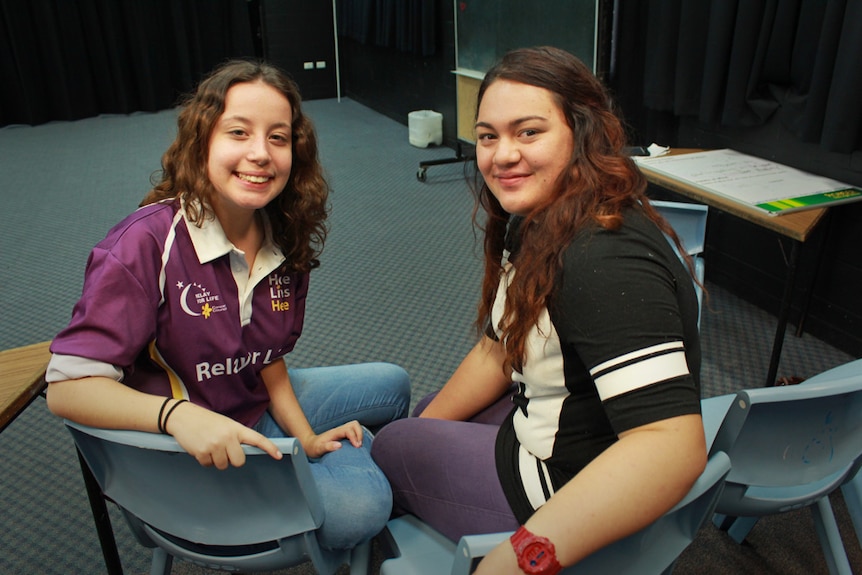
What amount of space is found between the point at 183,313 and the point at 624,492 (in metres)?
0.73

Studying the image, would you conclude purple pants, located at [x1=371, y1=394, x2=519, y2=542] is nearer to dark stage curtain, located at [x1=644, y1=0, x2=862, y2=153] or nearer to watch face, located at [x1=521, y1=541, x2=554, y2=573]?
watch face, located at [x1=521, y1=541, x2=554, y2=573]

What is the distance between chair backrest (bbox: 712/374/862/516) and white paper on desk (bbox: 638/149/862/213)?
3.15 ft

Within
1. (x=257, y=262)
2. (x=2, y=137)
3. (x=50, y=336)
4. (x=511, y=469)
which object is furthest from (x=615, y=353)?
(x=2, y=137)

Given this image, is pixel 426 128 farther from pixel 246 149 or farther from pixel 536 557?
pixel 536 557

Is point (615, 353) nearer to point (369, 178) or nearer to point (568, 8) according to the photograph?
point (568, 8)

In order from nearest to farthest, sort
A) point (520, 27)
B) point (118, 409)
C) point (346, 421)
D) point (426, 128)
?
point (118, 409), point (346, 421), point (520, 27), point (426, 128)

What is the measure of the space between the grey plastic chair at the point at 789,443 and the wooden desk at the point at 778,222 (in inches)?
30.5

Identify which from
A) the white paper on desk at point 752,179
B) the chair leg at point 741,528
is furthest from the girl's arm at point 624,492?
the white paper on desk at point 752,179

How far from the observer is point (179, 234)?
1.13m

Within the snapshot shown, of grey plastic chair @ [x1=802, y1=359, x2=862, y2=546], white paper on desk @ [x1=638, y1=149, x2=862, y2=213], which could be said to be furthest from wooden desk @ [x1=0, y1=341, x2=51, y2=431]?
white paper on desk @ [x1=638, y1=149, x2=862, y2=213]

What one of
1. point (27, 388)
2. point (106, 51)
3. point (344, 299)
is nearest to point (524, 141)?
point (27, 388)

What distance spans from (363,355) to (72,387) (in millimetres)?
1433

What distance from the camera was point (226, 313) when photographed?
1170 millimetres

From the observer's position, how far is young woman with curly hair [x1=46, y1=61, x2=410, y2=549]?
3.24 ft
